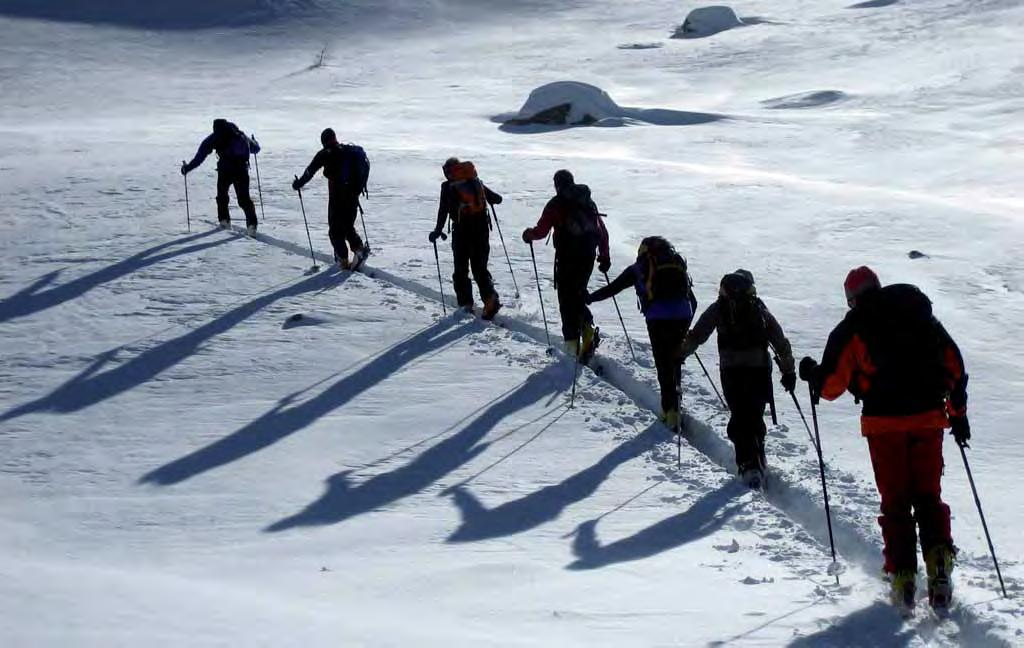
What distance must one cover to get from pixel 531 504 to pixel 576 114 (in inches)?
808

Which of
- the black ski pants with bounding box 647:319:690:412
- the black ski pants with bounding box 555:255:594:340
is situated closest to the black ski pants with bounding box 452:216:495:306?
the black ski pants with bounding box 555:255:594:340

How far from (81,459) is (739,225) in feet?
33.7

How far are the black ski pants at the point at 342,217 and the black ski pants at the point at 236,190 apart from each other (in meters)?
1.83

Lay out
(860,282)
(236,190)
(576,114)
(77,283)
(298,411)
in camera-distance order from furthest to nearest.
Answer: (576,114) → (236,190) → (77,283) → (298,411) → (860,282)

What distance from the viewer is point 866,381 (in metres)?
5.84

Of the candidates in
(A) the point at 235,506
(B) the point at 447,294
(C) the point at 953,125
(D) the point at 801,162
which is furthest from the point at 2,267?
(C) the point at 953,125

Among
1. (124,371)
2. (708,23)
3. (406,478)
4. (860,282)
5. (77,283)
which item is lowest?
(406,478)

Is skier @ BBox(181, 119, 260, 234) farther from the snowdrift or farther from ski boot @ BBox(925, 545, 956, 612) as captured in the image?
the snowdrift

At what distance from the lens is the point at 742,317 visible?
7.55 m

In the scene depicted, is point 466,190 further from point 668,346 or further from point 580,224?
point 668,346

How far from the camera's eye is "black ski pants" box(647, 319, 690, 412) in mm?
8492

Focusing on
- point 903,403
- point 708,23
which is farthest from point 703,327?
point 708,23

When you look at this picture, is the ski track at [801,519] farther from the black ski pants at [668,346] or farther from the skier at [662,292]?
the skier at [662,292]

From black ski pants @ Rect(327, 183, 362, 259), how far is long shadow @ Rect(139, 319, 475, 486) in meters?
2.14
